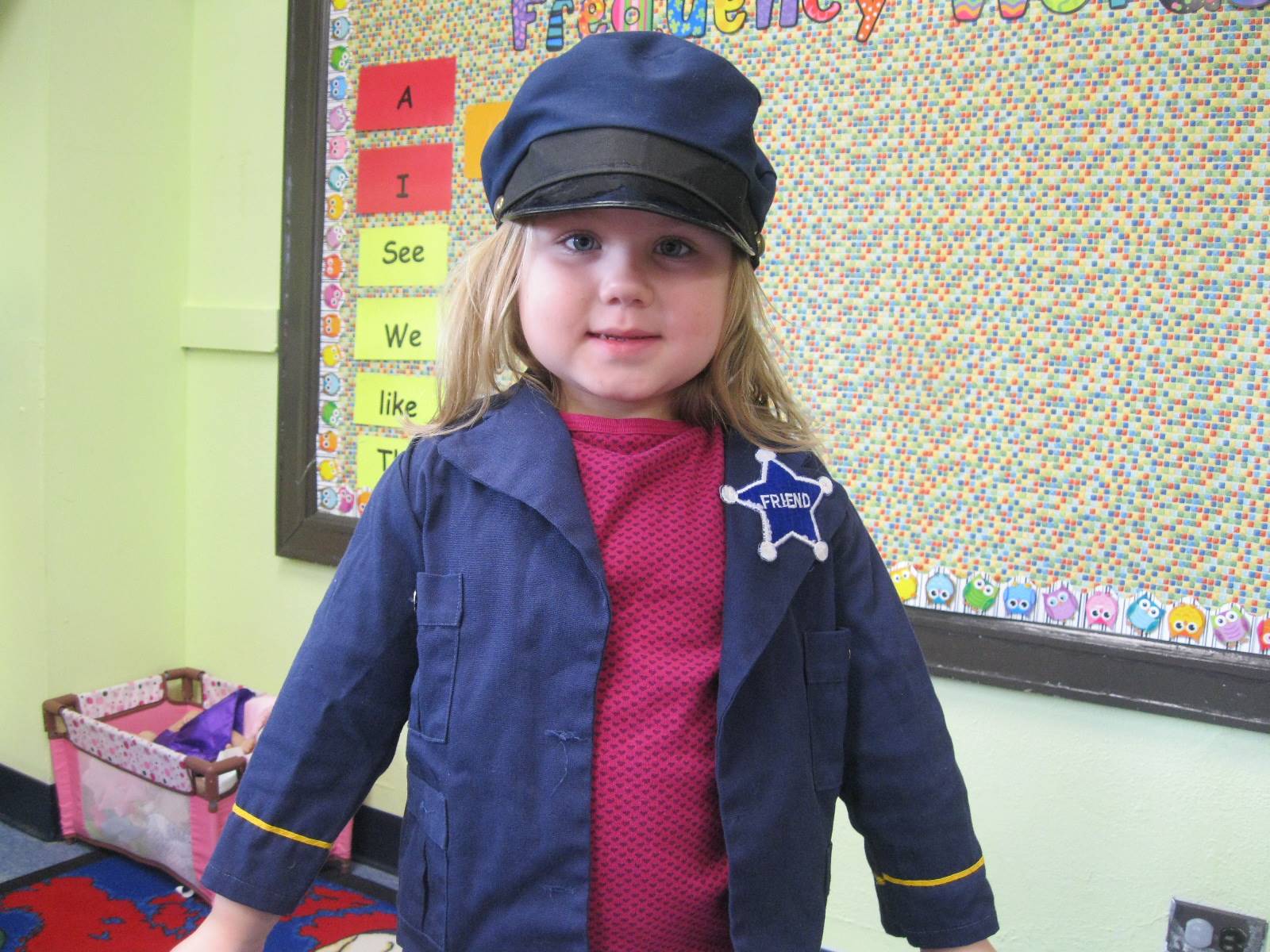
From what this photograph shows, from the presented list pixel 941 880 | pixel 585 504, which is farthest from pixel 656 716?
pixel 941 880

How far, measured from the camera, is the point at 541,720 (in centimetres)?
72

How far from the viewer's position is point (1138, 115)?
3.84 feet

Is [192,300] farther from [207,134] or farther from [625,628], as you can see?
[625,628]

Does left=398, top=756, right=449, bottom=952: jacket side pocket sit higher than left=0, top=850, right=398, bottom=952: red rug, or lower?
higher

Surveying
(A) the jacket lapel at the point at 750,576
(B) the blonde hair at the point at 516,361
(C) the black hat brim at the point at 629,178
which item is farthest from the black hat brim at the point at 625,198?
(A) the jacket lapel at the point at 750,576

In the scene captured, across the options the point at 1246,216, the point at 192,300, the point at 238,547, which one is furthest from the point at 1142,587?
the point at 192,300

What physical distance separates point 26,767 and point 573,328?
1660 millimetres

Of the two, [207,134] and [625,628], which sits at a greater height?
[207,134]

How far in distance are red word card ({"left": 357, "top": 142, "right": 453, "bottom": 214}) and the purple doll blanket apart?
0.92 metres

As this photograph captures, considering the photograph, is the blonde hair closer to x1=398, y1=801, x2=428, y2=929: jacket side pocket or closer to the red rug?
x1=398, y1=801, x2=428, y2=929: jacket side pocket

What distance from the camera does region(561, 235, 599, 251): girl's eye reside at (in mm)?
739

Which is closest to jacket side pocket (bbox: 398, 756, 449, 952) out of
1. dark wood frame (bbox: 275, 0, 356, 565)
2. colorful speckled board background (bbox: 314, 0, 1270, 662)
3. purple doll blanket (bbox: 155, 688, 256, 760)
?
colorful speckled board background (bbox: 314, 0, 1270, 662)

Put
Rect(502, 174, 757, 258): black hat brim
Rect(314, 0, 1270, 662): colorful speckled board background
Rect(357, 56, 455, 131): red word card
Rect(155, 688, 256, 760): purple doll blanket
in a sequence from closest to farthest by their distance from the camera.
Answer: Rect(502, 174, 757, 258): black hat brim < Rect(314, 0, 1270, 662): colorful speckled board background < Rect(357, 56, 455, 131): red word card < Rect(155, 688, 256, 760): purple doll blanket

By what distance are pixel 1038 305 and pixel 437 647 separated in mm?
878
